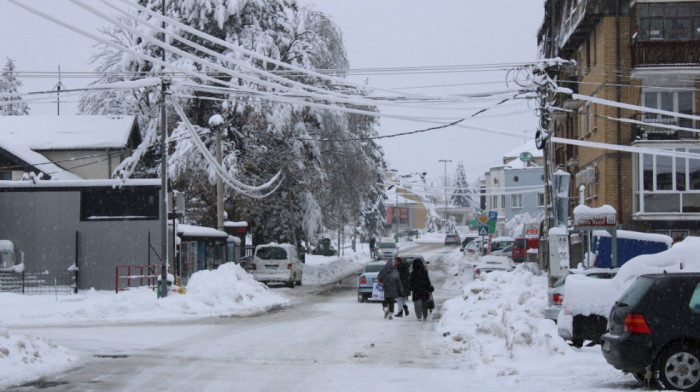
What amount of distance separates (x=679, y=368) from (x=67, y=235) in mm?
25147

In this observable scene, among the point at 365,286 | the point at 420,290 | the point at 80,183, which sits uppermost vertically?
the point at 80,183

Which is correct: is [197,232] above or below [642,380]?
above

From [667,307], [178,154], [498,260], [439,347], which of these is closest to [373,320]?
[439,347]

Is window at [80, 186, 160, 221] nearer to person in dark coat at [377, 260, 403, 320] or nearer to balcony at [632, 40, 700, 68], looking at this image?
person in dark coat at [377, 260, 403, 320]

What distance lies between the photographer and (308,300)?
31188mm

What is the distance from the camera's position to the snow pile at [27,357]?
1151cm

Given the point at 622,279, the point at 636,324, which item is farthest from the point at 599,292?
the point at 636,324

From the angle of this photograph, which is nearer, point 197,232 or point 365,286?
point 365,286

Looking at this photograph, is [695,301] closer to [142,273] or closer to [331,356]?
[331,356]

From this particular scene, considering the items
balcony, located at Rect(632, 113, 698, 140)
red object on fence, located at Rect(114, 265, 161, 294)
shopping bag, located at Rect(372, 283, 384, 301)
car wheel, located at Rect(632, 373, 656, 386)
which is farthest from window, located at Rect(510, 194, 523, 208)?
car wheel, located at Rect(632, 373, 656, 386)

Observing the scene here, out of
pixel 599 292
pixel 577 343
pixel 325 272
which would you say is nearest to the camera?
pixel 599 292

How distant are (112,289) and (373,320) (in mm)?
12322

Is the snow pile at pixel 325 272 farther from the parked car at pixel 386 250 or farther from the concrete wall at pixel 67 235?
the concrete wall at pixel 67 235

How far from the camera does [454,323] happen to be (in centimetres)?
1875
